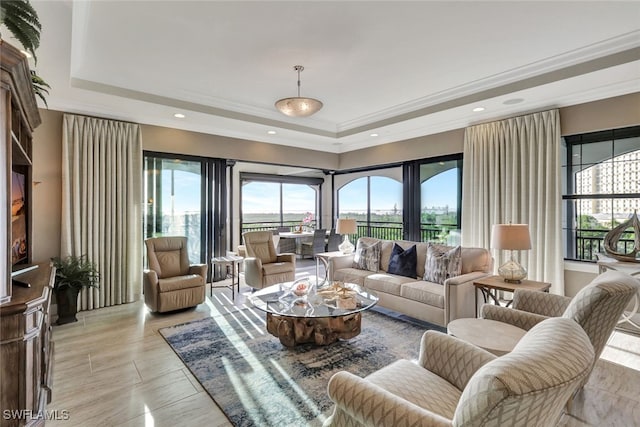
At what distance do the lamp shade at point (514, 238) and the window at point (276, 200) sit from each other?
6.15 m

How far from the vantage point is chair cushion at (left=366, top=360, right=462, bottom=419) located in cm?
152

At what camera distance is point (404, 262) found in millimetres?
4250

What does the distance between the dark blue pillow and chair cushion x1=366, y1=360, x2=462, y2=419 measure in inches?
95.2

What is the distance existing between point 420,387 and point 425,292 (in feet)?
6.66

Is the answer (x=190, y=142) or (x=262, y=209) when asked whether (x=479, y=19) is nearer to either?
(x=190, y=142)

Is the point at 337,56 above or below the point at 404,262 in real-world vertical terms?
above

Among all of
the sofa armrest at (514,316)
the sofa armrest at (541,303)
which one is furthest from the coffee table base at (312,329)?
the sofa armrest at (541,303)

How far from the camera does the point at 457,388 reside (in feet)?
5.57

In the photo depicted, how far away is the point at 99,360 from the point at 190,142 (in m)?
3.49

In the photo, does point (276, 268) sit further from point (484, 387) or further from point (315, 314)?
point (484, 387)

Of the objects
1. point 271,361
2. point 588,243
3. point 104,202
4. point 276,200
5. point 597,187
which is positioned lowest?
point 271,361

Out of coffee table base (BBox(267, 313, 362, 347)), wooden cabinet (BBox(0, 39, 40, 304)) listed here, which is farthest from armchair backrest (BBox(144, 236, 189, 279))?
wooden cabinet (BBox(0, 39, 40, 304))

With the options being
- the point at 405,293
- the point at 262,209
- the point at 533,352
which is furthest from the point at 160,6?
the point at 262,209

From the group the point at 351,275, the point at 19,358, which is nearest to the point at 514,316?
the point at 351,275
